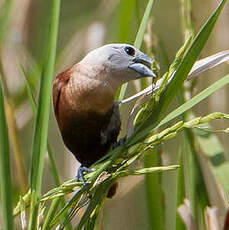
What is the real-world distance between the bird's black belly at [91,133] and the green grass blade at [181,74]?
30 centimetres

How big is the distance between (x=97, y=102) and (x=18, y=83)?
0.73 m

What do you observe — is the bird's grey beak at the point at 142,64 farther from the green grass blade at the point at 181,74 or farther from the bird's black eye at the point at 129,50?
the green grass blade at the point at 181,74

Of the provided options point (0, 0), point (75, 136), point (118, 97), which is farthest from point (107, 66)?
point (0, 0)

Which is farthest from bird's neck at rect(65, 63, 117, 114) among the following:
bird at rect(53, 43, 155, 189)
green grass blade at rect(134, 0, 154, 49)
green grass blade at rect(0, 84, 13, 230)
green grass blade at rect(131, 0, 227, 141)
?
green grass blade at rect(0, 84, 13, 230)

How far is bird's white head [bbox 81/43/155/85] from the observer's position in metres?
1.12

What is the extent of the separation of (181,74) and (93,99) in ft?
1.17

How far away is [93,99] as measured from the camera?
3.98ft

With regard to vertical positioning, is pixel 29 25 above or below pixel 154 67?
above

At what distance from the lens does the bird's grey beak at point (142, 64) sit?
1.10 metres

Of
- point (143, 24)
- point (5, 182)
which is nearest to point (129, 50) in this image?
point (143, 24)

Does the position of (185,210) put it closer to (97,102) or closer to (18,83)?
(97,102)

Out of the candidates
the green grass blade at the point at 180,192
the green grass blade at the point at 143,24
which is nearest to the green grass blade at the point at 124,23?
the green grass blade at the point at 143,24

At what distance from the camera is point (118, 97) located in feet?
4.05

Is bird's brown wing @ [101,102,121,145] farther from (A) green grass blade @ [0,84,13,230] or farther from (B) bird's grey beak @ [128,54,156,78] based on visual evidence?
(A) green grass blade @ [0,84,13,230]
